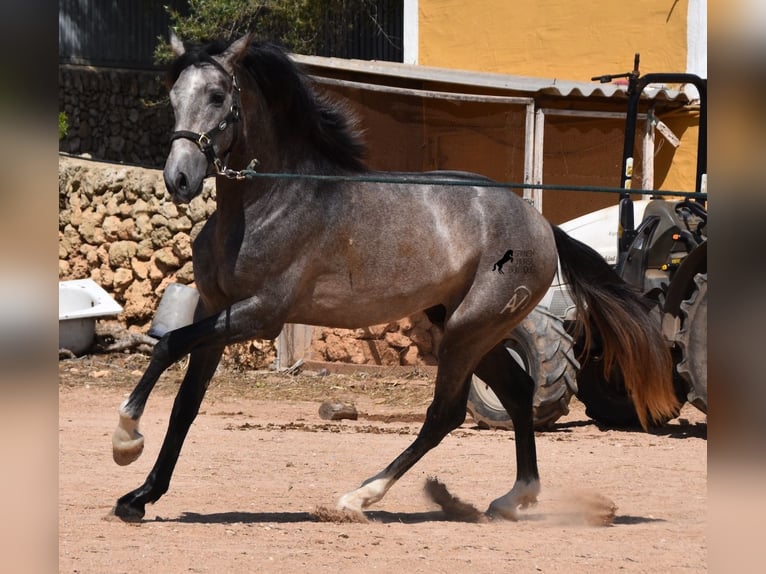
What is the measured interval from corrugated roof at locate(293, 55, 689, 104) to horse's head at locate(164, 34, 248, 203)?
5.61m

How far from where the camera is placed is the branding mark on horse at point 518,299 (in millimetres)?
6109

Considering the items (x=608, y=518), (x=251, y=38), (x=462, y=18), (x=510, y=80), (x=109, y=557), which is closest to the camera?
(x=109, y=557)

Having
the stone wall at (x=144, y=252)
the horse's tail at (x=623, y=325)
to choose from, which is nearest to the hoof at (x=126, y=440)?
the horse's tail at (x=623, y=325)

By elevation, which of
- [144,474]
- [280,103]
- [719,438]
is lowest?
[144,474]

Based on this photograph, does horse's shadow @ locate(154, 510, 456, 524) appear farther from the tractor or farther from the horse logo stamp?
the tractor

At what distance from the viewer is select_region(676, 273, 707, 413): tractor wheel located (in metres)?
8.48

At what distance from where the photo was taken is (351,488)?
22.8 ft

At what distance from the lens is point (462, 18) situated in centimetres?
1416

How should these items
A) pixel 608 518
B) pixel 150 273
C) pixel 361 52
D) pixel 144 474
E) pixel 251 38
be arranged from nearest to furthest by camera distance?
pixel 251 38
pixel 608 518
pixel 144 474
pixel 150 273
pixel 361 52

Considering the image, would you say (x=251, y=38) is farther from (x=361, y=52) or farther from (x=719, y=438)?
(x=361, y=52)

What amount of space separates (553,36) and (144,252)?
216 inches

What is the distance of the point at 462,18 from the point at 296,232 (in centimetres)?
910

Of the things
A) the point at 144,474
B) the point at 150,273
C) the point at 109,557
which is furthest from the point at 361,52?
the point at 109,557

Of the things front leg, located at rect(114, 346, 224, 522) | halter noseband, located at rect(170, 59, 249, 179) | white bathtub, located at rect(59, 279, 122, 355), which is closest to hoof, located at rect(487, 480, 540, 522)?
front leg, located at rect(114, 346, 224, 522)
